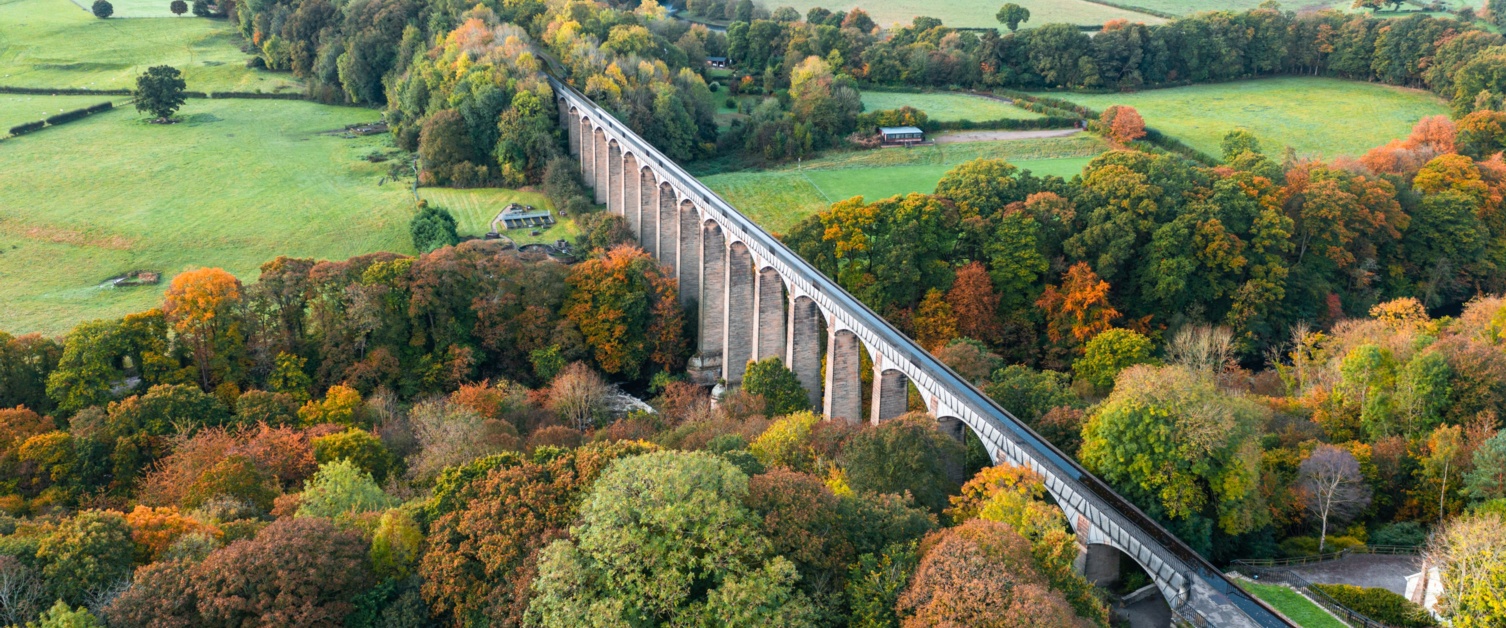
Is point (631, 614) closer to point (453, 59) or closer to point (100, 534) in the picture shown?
point (100, 534)

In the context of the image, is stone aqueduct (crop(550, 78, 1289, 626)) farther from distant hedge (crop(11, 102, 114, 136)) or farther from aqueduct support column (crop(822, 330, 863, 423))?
distant hedge (crop(11, 102, 114, 136))

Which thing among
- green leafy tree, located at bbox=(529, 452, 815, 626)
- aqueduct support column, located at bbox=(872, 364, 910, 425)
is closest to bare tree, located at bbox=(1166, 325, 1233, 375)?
aqueduct support column, located at bbox=(872, 364, 910, 425)

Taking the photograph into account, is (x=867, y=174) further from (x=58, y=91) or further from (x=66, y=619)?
(x=58, y=91)

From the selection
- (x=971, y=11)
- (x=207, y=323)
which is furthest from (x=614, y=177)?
(x=971, y=11)

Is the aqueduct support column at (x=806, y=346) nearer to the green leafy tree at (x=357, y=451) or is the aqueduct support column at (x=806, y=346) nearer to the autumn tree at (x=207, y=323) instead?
the green leafy tree at (x=357, y=451)

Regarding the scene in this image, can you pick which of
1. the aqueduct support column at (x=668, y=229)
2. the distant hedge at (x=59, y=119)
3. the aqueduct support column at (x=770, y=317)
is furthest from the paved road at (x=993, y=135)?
the distant hedge at (x=59, y=119)

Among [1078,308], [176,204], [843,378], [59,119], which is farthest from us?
[59,119]
